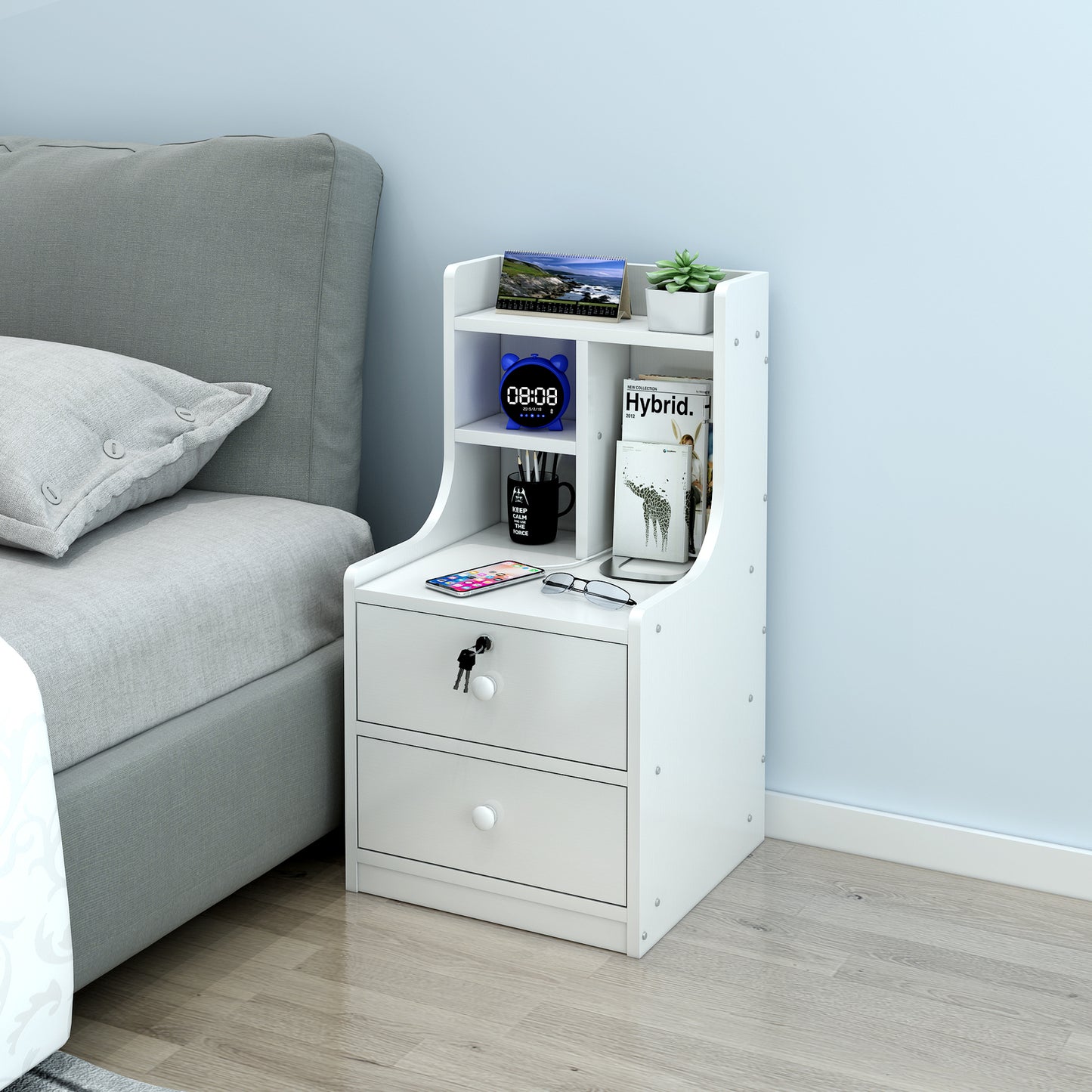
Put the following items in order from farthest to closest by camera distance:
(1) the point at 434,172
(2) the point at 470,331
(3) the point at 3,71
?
(3) the point at 3,71 → (1) the point at 434,172 → (2) the point at 470,331

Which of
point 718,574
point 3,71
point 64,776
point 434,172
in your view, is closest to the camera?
point 64,776

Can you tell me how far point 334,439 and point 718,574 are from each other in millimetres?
621

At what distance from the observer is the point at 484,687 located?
5.72 feet

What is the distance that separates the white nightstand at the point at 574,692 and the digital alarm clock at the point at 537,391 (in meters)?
0.03

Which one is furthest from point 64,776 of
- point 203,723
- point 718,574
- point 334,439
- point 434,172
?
point 434,172

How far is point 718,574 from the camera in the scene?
1.83 metres

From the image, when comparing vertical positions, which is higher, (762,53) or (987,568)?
(762,53)

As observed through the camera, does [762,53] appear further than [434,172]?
No

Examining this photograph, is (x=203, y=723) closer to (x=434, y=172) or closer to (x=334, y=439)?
(x=334, y=439)

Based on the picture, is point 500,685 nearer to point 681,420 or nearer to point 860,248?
point 681,420

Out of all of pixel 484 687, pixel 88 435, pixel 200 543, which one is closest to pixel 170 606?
pixel 200 543

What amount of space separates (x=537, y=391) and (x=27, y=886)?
37.6 inches

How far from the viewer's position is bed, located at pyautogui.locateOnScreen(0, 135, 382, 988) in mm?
1559

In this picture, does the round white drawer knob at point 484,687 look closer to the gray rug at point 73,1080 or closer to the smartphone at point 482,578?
the smartphone at point 482,578
